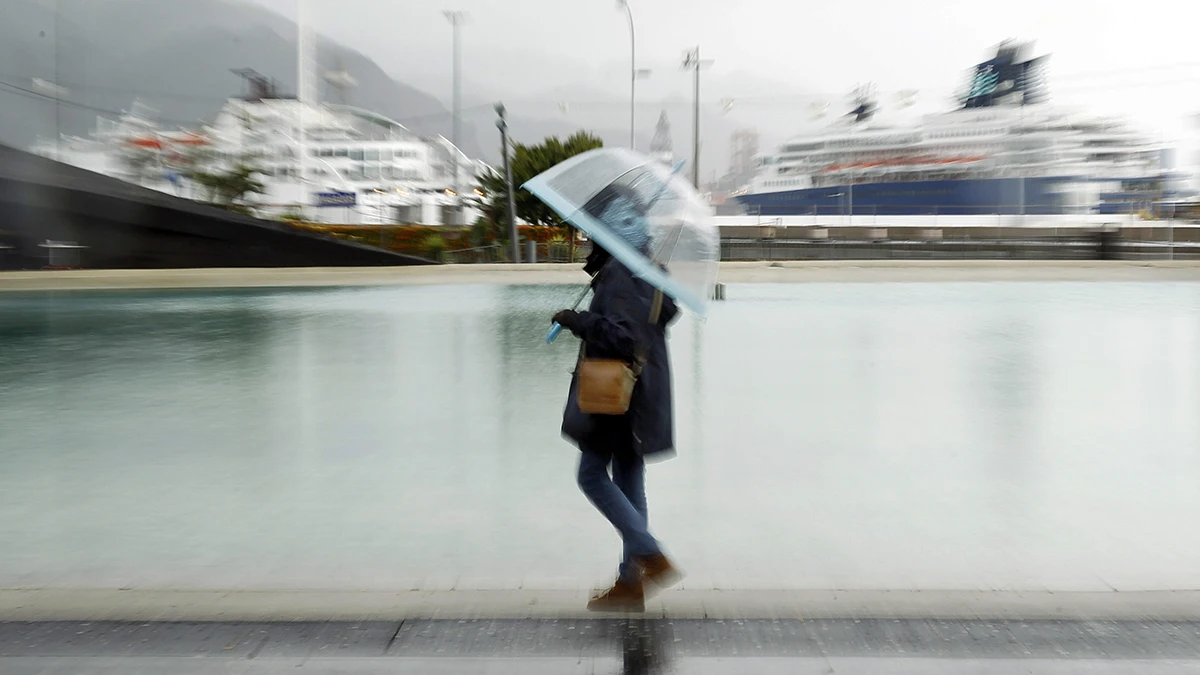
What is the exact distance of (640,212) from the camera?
3.24m

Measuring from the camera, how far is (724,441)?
6207 millimetres

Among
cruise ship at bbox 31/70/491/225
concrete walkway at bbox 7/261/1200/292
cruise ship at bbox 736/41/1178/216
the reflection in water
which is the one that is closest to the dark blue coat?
the reflection in water

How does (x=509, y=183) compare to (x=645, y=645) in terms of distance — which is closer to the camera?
(x=645, y=645)

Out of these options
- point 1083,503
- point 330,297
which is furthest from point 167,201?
point 1083,503

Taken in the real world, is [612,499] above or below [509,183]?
below

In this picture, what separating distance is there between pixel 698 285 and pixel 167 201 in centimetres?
2525

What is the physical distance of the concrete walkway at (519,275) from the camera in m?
21.6

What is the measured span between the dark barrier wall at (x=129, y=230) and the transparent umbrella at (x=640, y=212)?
21.6 m

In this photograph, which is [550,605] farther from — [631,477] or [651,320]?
[651,320]

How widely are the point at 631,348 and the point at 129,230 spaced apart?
82.1ft

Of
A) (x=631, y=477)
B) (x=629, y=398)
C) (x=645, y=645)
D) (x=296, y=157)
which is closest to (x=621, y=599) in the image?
(x=645, y=645)

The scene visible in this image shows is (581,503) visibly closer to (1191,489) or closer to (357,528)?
(357,528)

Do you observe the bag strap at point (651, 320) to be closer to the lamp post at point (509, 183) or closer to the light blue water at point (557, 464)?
the light blue water at point (557, 464)

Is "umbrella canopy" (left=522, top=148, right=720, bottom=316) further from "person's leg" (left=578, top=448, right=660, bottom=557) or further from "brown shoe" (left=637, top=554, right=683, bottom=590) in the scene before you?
"brown shoe" (left=637, top=554, right=683, bottom=590)
